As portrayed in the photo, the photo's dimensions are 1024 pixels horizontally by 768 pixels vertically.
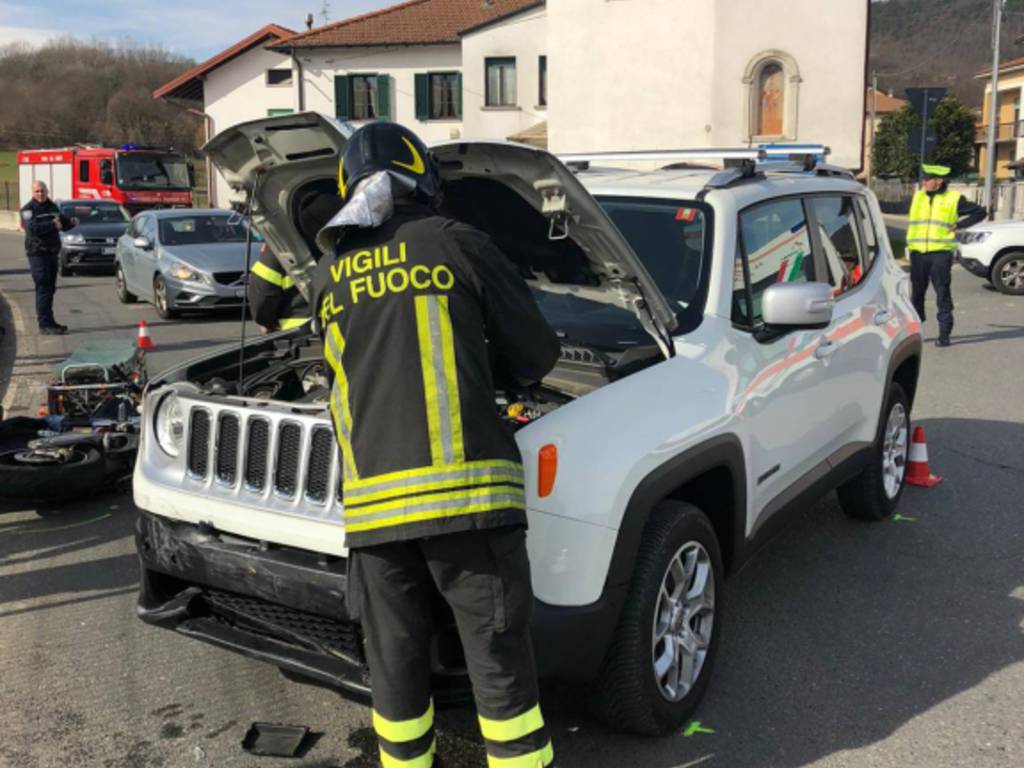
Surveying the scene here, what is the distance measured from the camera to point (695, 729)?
3.49 m

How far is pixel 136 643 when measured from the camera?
421 cm

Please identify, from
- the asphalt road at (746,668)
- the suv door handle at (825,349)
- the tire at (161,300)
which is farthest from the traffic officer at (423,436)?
the tire at (161,300)

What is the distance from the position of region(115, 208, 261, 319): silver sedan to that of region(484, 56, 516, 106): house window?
2332 centimetres

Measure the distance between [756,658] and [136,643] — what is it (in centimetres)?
244

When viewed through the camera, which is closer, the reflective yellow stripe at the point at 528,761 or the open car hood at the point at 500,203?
the reflective yellow stripe at the point at 528,761

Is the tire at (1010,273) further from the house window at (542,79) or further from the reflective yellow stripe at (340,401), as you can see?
→ the house window at (542,79)

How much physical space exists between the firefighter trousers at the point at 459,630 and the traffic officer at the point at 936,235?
9.64 m

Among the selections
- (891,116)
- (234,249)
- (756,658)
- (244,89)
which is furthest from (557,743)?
(891,116)

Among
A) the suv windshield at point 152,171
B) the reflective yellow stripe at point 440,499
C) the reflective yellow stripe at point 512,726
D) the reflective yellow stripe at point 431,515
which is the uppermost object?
the suv windshield at point 152,171

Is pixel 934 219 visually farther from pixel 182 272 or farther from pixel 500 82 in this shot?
pixel 500 82

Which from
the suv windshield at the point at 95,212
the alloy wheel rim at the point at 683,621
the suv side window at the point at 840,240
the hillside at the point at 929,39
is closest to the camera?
the alloy wheel rim at the point at 683,621

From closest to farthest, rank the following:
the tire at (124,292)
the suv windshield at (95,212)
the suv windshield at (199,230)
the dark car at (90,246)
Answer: the suv windshield at (199,230) < the tire at (124,292) < the dark car at (90,246) < the suv windshield at (95,212)

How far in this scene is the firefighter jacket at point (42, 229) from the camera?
1295 cm

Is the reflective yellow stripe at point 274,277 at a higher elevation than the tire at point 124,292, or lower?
higher
